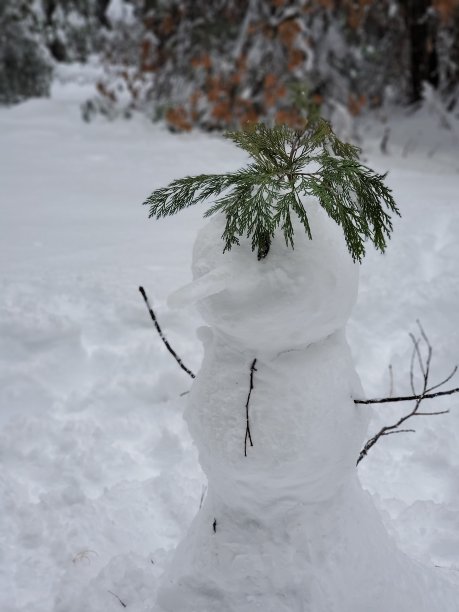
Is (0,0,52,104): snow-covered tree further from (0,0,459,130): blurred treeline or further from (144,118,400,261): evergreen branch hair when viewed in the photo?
(144,118,400,261): evergreen branch hair

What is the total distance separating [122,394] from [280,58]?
18.1 feet

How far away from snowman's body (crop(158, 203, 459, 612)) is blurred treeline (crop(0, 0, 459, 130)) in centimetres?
502

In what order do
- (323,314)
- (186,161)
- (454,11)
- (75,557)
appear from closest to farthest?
(323,314) → (75,557) → (186,161) → (454,11)

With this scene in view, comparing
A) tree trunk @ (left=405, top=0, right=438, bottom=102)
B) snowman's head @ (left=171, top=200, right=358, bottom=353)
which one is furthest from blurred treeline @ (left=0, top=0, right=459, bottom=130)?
snowman's head @ (left=171, top=200, right=358, bottom=353)

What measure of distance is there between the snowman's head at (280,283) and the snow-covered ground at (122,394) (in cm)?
103

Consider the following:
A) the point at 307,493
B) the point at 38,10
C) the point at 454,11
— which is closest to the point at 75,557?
the point at 307,493

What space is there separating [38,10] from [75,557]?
13557mm

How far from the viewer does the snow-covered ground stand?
76.6 inches

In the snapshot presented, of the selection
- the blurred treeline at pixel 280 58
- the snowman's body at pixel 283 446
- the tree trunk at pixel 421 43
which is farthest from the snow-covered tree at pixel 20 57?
the snowman's body at pixel 283 446

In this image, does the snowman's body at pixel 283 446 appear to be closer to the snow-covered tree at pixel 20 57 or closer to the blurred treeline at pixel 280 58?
the blurred treeline at pixel 280 58

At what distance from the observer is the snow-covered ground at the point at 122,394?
1946mm

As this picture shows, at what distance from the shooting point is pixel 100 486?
89.6 inches

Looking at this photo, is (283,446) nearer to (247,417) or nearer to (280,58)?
(247,417)

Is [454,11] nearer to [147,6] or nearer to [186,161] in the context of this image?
[186,161]
